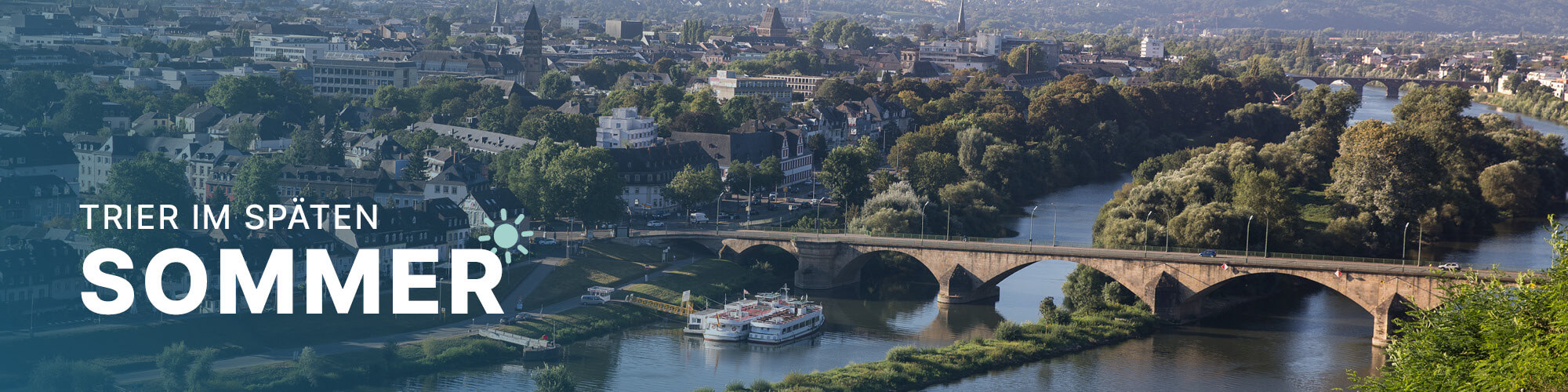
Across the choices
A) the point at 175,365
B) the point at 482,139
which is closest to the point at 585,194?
the point at 175,365

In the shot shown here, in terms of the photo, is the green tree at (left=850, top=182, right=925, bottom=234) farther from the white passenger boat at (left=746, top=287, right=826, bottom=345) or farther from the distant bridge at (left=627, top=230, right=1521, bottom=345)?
the white passenger boat at (left=746, top=287, right=826, bottom=345)

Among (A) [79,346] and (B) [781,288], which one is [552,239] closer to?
(B) [781,288]

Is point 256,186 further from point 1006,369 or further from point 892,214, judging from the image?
point 1006,369

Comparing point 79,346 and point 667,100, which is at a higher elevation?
point 667,100

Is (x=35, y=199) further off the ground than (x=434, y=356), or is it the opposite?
(x=35, y=199)

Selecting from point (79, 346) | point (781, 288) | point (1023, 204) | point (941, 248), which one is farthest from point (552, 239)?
point (1023, 204)

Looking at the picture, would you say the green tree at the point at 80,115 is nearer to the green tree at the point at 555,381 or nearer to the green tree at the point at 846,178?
the green tree at the point at 846,178

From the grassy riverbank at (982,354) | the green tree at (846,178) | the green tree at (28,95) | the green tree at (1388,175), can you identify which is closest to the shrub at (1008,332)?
the grassy riverbank at (982,354)
